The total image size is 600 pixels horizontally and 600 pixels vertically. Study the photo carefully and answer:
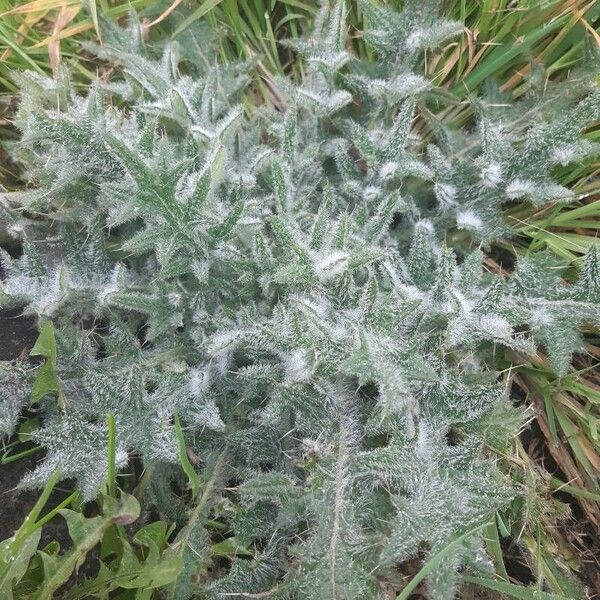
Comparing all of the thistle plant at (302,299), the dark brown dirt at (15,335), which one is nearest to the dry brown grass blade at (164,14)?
the thistle plant at (302,299)

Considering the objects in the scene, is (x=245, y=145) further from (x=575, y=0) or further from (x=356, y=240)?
(x=575, y=0)

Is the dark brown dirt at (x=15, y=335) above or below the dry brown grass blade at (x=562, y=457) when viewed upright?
above

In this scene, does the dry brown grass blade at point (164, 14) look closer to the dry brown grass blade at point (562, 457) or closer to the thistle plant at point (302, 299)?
the thistle plant at point (302, 299)

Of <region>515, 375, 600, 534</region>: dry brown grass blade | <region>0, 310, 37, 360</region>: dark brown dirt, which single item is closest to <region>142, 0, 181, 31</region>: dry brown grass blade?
<region>0, 310, 37, 360</region>: dark brown dirt

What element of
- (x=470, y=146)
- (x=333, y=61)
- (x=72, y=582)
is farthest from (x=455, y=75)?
(x=72, y=582)

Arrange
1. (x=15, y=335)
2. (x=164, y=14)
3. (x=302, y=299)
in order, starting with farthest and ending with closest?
(x=164, y=14)
(x=15, y=335)
(x=302, y=299)

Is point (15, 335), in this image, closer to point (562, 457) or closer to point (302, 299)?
point (302, 299)

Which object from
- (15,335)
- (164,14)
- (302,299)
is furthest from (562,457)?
(164,14)

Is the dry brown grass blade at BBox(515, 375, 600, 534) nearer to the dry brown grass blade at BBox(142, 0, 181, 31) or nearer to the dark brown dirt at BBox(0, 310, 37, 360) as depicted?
the dark brown dirt at BBox(0, 310, 37, 360)
